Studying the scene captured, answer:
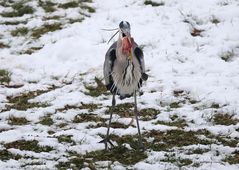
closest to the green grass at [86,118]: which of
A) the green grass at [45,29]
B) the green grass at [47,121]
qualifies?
the green grass at [47,121]

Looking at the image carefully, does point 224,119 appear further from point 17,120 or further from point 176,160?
point 17,120

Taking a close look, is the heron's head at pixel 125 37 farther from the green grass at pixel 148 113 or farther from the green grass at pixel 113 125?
the green grass at pixel 148 113

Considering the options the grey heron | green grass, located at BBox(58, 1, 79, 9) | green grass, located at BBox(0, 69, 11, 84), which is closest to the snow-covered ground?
green grass, located at BBox(0, 69, 11, 84)

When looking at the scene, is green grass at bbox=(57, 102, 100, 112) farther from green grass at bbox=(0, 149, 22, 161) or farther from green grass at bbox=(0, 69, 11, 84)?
green grass at bbox=(0, 149, 22, 161)

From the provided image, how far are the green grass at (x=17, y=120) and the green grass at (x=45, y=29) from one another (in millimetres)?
4220

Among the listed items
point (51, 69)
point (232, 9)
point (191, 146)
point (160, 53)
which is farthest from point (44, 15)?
point (191, 146)

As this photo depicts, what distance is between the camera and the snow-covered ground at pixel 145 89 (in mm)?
6848

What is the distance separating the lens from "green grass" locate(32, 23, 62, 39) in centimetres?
1239

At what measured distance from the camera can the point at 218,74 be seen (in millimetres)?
9812

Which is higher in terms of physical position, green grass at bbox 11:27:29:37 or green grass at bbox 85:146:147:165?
green grass at bbox 11:27:29:37

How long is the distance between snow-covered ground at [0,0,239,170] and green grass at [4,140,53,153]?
0.05ft

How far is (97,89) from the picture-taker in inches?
387

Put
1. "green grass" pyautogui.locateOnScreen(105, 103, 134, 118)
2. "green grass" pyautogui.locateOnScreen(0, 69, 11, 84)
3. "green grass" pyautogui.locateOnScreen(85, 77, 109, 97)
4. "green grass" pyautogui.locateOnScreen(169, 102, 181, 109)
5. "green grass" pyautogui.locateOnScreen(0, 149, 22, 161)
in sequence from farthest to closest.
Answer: "green grass" pyautogui.locateOnScreen(0, 69, 11, 84) < "green grass" pyautogui.locateOnScreen(85, 77, 109, 97) < "green grass" pyautogui.locateOnScreen(169, 102, 181, 109) < "green grass" pyautogui.locateOnScreen(105, 103, 134, 118) < "green grass" pyautogui.locateOnScreen(0, 149, 22, 161)

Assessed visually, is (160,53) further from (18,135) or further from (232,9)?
(18,135)
